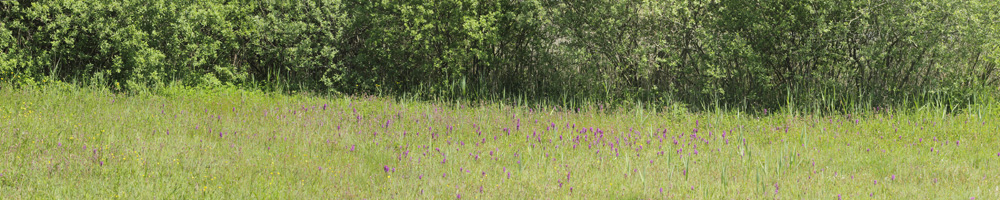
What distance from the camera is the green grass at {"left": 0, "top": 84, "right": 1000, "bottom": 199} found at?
5.24 meters

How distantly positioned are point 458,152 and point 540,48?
4.08 meters

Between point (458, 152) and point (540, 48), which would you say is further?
point (540, 48)

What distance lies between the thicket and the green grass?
0.64 meters

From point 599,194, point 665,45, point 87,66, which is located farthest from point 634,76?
point 87,66

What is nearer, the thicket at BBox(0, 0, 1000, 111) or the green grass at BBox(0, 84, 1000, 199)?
the green grass at BBox(0, 84, 1000, 199)

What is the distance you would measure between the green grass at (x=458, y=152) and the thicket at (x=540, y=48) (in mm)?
642

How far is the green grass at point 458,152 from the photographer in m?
5.24

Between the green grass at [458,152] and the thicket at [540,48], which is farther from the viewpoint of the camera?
the thicket at [540,48]

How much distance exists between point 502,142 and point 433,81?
3941 millimetres

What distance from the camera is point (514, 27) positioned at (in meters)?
10.8

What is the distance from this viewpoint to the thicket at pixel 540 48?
9.22 meters

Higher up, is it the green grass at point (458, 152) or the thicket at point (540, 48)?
the thicket at point (540, 48)

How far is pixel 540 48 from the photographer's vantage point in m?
10.4

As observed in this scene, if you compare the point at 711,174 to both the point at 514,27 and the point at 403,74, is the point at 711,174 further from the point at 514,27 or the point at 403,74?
the point at 403,74
